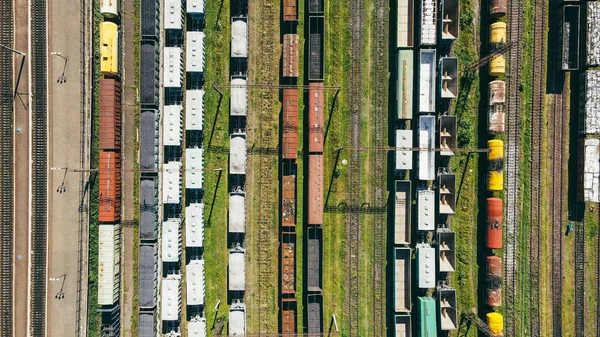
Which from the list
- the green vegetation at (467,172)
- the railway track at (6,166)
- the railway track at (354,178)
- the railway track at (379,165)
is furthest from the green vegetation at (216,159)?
the green vegetation at (467,172)

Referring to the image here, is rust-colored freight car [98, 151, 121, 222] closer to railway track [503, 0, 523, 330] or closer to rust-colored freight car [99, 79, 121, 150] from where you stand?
rust-colored freight car [99, 79, 121, 150]

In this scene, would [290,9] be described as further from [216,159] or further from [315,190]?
[315,190]

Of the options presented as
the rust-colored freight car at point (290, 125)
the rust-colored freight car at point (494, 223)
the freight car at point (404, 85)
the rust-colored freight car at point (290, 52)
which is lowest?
the rust-colored freight car at point (494, 223)

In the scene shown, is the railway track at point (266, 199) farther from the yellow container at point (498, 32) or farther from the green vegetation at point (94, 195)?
the yellow container at point (498, 32)

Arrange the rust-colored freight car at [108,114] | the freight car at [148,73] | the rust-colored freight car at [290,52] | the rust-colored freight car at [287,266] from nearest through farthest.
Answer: the rust-colored freight car at [108,114]
the freight car at [148,73]
the rust-colored freight car at [290,52]
the rust-colored freight car at [287,266]

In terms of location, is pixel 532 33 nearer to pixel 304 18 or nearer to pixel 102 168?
pixel 304 18

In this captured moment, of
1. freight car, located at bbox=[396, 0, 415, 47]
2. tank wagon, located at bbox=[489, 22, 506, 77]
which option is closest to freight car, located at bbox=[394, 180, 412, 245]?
freight car, located at bbox=[396, 0, 415, 47]
